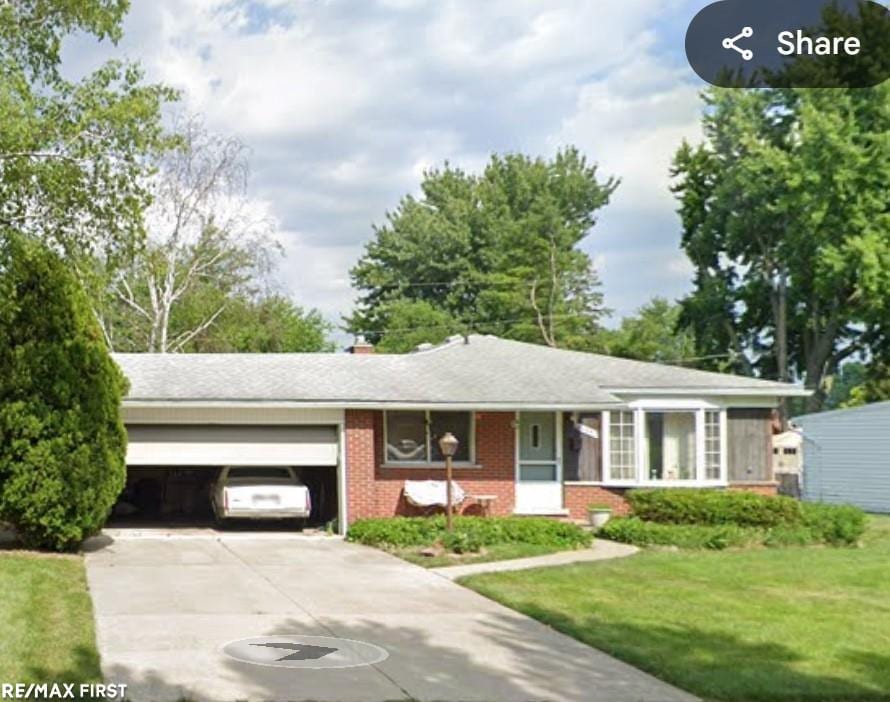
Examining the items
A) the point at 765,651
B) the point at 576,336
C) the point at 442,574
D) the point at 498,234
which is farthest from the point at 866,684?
the point at 498,234

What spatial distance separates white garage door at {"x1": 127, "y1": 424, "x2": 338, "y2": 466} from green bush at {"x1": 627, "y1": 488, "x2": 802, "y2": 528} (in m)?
5.91

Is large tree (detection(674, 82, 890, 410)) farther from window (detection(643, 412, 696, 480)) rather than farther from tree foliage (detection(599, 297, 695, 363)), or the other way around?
window (detection(643, 412, 696, 480))

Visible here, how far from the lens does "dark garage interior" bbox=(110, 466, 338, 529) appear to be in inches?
882

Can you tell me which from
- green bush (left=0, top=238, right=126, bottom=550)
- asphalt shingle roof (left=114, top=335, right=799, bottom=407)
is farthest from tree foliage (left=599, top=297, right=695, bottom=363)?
green bush (left=0, top=238, right=126, bottom=550)

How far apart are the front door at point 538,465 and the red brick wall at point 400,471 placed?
298mm

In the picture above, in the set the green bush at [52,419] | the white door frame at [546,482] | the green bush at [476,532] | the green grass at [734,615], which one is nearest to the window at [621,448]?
the white door frame at [546,482]

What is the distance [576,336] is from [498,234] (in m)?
6.89

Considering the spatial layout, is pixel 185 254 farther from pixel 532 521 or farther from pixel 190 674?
pixel 190 674

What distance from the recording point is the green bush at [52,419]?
15.8 meters

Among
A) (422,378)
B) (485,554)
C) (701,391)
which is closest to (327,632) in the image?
(485,554)

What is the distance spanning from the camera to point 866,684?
9406 millimetres

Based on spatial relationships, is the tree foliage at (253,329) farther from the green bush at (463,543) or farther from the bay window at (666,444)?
the green bush at (463,543)

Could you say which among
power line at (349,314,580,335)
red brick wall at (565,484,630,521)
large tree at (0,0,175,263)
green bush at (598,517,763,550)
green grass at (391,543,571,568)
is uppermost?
power line at (349,314,580,335)

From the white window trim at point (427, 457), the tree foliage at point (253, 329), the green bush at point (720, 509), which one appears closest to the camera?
the green bush at point (720, 509)
